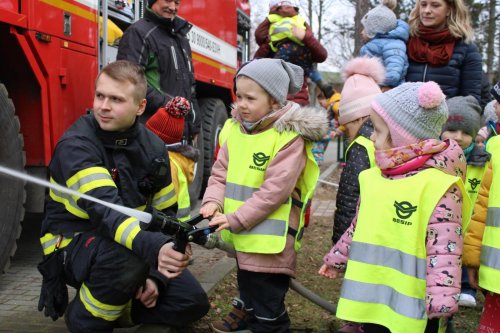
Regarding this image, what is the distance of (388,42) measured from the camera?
15.2ft

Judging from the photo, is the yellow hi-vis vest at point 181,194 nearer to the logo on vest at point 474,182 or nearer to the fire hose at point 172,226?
the fire hose at point 172,226

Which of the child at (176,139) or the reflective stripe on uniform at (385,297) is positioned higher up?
the child at (176,139)

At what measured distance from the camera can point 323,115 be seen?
3520 mm

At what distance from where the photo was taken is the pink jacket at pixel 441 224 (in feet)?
8.00

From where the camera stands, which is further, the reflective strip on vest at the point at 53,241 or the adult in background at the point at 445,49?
the adult in background at the point at 445,49

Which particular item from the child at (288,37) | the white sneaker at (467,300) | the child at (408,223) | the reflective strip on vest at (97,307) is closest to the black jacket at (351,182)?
the child at (408,223)

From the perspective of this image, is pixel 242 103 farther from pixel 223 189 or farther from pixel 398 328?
pixel 398 328

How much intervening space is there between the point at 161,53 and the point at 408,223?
2972 mm

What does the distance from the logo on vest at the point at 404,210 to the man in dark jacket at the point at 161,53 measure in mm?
2600

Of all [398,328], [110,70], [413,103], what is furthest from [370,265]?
[110,70]

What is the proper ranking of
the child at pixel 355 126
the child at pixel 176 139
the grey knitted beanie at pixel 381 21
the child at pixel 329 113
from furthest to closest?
the child at pixel 329 113, the grey knitted beanie at pixel 381 21, the child at pixel 176 139, the child at pixel 355 126

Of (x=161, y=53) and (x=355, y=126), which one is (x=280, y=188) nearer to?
(x=355, y=126)

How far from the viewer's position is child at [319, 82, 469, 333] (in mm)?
2508

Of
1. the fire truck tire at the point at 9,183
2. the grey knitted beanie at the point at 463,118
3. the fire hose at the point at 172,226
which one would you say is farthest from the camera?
the fire truck tire at the point at 9,183
